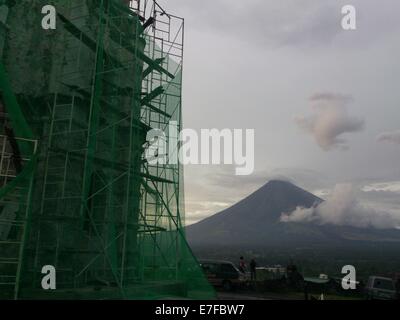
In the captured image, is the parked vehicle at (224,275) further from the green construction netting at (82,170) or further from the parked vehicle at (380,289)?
the parked vehicle at (380,289)

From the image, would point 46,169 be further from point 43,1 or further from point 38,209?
point 43,1

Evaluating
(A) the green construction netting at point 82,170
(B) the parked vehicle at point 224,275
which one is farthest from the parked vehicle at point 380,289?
(A) the green construction netting at point 82,170

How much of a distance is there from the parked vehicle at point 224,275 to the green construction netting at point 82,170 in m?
5.85

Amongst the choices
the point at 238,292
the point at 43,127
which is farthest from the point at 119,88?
the point at 238,292

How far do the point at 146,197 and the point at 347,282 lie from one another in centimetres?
1092

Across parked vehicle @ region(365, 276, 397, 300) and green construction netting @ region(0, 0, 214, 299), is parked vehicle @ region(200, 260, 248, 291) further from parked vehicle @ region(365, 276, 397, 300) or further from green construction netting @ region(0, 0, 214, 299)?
parked vehicle @ region(365, 276, 397, 300)

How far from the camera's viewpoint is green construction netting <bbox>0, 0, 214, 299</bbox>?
40.2ft

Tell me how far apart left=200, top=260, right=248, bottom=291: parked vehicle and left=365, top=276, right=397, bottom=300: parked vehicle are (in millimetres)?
6523

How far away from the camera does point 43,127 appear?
13922mm

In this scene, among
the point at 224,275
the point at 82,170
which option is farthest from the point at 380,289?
the point at 82,170

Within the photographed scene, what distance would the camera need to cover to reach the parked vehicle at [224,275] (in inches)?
843

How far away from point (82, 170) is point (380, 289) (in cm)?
1437

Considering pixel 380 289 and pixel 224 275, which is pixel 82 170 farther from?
pixel 380 289
